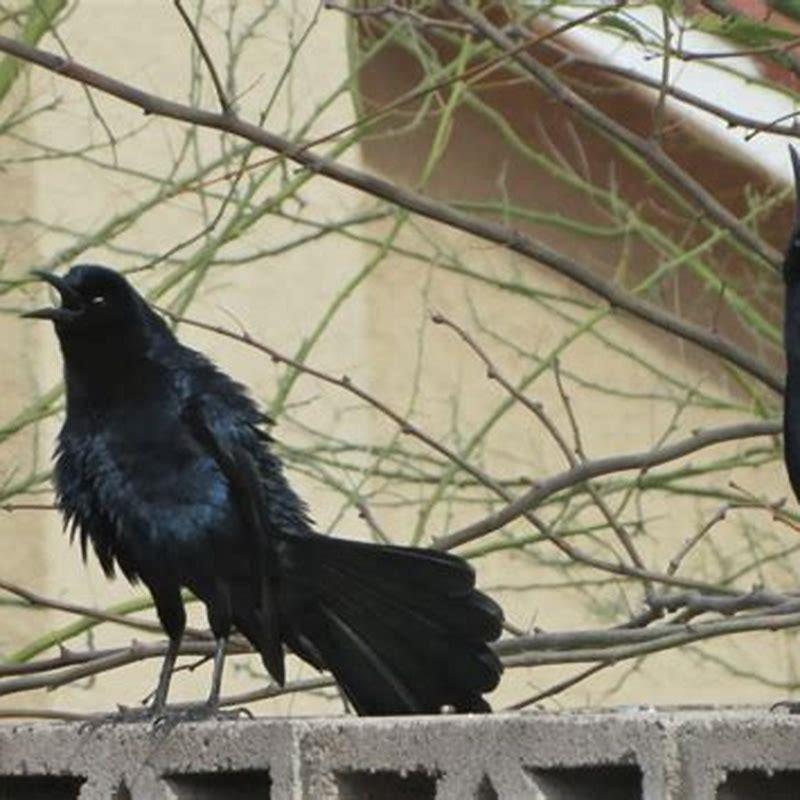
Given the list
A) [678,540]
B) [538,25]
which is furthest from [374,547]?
[678,540]

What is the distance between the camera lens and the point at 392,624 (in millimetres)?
4859

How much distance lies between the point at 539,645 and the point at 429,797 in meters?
1.62

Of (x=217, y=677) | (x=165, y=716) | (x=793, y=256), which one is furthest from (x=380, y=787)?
(x=793, y=256)

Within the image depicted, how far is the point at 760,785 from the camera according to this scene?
10.9 feet

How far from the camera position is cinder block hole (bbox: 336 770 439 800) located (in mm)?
3543

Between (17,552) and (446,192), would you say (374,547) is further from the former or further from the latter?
(446,192)

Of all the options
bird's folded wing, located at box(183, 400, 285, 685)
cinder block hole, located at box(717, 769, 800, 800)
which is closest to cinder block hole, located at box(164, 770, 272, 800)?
cinder block hole, located at box(717, 769, 800, 800)

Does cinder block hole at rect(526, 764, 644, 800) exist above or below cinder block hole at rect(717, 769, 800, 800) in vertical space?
above

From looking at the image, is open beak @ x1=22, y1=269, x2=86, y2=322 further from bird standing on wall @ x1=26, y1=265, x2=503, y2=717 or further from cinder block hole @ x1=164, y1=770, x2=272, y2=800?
cinder block hole @ x1=164, y1=770, x2=272, y2=800

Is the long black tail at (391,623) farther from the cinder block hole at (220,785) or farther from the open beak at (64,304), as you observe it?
the cinder block hole at (220,785)

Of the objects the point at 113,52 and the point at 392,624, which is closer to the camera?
the point at 392,624

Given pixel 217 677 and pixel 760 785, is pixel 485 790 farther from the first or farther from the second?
pixel 217 677

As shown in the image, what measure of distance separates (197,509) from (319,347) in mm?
5194

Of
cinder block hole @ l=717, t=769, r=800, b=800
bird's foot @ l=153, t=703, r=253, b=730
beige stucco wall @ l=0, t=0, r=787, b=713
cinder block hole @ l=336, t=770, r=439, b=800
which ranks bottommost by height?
cinder block hole @ l=717, t=769, r=800, b=800
